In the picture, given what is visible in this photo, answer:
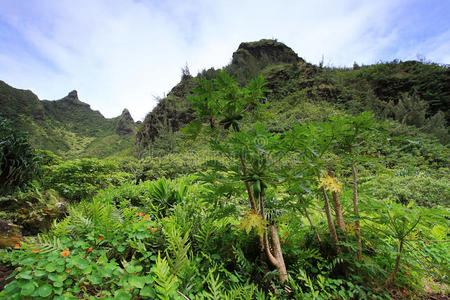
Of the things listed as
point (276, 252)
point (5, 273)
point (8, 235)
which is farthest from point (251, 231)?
point (8, 235)

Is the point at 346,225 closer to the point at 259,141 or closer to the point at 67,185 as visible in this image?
the point at 259,141

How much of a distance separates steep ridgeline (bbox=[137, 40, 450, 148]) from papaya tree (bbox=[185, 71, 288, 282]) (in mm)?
10529

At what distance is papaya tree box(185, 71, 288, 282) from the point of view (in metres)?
1.02

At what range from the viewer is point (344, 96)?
15.8m

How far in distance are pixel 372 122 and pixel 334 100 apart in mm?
17924

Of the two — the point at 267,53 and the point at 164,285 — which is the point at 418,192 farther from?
the point at 267,53

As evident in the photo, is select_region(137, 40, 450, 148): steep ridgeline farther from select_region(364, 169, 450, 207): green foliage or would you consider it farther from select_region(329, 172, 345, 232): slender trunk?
select_region(329, 172, 345, 232): slender trunk

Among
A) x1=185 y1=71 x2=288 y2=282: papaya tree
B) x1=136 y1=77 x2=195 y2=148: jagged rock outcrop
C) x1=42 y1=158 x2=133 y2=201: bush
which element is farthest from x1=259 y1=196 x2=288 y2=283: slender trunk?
x1=136 y1=77 x2=195 y2=148: jagged rock outcrop

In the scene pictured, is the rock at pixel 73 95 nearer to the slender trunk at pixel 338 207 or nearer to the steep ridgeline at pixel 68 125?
the steep ridgeline at pixel 68 125

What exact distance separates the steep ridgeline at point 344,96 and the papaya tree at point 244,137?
10.5m

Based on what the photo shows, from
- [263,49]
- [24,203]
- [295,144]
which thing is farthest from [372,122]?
[263,49]

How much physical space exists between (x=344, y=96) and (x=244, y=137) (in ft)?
63.4

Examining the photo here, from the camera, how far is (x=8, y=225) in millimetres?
2164

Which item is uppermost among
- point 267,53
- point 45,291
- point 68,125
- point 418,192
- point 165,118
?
point 267,53
